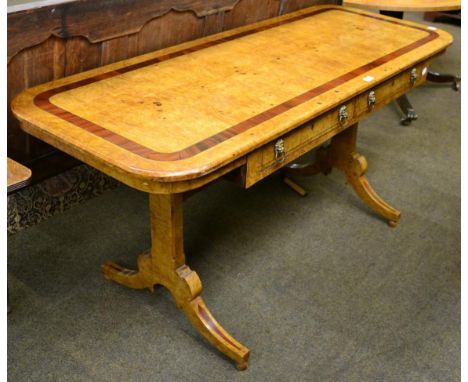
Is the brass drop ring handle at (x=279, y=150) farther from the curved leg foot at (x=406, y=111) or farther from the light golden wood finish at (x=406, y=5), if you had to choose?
the curved leg foot at (x=406, y=111)

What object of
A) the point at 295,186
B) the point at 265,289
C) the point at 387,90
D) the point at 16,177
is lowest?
the point at 265,289

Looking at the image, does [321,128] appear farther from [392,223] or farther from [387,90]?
[392,223]

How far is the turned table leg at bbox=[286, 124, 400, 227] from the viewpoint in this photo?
2.51 meters

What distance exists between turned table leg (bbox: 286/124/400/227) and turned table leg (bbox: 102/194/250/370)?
0.97m

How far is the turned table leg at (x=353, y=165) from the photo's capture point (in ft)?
8.24

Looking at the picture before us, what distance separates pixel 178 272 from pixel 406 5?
6.80ft

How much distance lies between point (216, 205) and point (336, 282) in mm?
668

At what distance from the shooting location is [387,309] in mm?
2107

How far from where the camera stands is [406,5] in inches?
124

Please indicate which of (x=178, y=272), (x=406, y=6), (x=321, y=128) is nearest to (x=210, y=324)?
(x=178, y=272)

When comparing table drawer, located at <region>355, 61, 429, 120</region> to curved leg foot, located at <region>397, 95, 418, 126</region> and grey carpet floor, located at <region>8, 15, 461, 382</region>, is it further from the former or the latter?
curved leg foot, located at <region>397, 95, 418, 126</region>

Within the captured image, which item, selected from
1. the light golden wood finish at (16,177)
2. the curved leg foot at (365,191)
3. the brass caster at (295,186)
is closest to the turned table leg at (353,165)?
the curved leg foot at (365,191)

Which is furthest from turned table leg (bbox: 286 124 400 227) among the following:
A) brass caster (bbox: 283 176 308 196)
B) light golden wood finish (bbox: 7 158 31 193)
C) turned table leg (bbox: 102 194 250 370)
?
light golden wood finish (bbox: 7 158 31 193)
